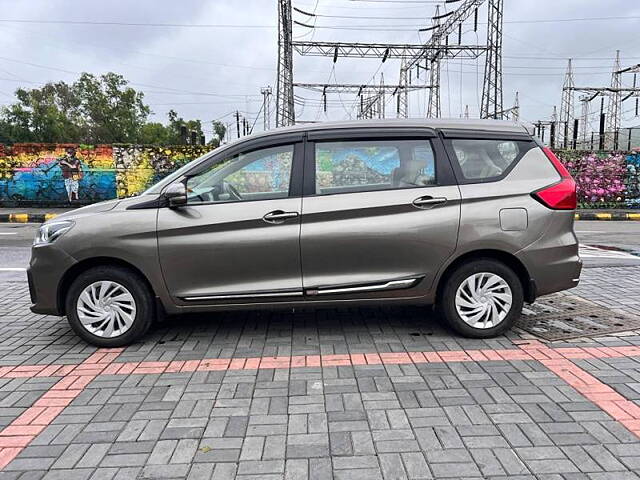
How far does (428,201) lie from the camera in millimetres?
4250

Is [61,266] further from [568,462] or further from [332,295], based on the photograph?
[568,462]

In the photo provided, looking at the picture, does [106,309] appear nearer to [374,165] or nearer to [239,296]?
[239,296]

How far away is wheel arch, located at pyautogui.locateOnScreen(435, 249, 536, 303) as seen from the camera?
14.3ft

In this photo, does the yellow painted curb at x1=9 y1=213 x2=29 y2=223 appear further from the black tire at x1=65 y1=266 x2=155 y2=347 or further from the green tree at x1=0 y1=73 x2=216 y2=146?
the green tree at x1=0 y1=73 x2=216 y2=146

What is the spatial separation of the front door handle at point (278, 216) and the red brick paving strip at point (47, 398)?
66.0 inches

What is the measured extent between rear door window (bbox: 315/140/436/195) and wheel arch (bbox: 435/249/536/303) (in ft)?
2.30

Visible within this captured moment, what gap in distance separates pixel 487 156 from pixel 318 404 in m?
2.60

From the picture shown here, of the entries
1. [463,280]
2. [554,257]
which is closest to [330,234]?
[463,280]

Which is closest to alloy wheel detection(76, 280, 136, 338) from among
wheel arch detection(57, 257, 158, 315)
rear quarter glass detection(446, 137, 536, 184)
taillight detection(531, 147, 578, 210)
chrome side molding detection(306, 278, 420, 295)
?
wheel arch detection(57, 257, 158, 315)

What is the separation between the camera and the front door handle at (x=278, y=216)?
A: 13.6ft

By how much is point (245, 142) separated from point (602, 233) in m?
11.2

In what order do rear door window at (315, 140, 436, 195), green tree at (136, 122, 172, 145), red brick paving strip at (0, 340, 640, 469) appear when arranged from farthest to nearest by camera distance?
green tree at (136, 122, 172, 145)
rear door window at (315, 140, 436, 195)
red brick paving strip at (0, 340, 640, 469)

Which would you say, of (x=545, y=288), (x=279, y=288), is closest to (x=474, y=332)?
(x=545, y=288)

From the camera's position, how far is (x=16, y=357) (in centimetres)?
418
